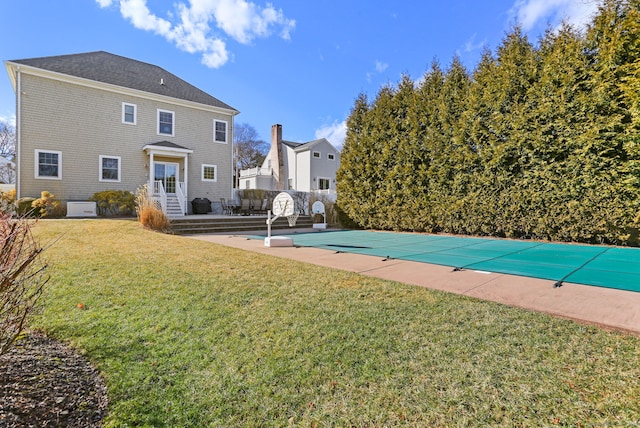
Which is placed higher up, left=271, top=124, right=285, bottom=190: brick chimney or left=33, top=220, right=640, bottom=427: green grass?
left=271, top=124, right=285, bottom=190: brick chimney

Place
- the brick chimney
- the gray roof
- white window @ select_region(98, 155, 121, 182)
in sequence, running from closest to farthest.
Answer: the gray roof
white window @ select_region(98, 155, 121, 182)
the brick chimney

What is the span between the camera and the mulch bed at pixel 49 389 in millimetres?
1730

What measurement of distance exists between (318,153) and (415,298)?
2585 centimetres

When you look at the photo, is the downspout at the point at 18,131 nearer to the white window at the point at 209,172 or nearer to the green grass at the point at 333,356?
the white window at the point at 209,172

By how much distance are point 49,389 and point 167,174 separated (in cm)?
1698

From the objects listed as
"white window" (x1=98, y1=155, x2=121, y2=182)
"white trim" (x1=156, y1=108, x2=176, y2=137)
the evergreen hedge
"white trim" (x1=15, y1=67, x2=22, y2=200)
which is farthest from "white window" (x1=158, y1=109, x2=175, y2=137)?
the evergreen hedge

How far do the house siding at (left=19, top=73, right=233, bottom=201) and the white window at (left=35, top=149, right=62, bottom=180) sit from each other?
157 mm

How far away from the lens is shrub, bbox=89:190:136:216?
47.3 feet

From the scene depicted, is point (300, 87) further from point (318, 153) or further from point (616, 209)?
point (616, 209)

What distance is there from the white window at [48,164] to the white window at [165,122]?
4.71 meters

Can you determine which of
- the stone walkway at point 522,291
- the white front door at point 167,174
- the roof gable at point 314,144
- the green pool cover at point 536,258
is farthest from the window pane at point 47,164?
the roof gable at point 314,144

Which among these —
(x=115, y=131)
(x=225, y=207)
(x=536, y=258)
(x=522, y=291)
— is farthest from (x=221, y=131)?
(x=522, y=291)

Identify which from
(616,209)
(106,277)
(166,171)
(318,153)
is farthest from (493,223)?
(318,153)

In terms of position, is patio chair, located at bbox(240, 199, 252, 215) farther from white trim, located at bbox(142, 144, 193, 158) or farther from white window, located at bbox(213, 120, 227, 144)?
white window, located at bbox(213, 120, 227, 144)
